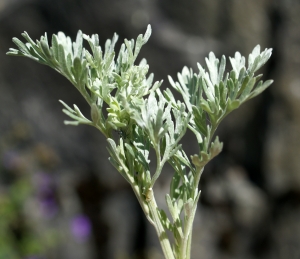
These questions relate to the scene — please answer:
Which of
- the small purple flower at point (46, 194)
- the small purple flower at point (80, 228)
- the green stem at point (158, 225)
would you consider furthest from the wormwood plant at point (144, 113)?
the small purple flower at point (80, 228)

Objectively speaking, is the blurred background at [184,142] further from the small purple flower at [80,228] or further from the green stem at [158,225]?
the green stem at [158,225]

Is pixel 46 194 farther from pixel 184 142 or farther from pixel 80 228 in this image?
pixel 184 142

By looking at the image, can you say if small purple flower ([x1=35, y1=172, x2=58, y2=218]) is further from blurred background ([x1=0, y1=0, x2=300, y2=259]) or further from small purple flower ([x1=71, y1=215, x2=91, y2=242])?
small purple flower ([x1=71, y1=215, x2=91, y2=242])

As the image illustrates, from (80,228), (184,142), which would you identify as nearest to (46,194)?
(80,228)

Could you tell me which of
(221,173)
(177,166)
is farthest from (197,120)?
(221,173)

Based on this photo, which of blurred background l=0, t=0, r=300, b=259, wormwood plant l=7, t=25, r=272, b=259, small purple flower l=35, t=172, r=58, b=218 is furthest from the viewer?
Result: blurred background l=0, t=0, r=300, b=259

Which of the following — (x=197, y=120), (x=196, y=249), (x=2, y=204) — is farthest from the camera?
(x=196, y=249)

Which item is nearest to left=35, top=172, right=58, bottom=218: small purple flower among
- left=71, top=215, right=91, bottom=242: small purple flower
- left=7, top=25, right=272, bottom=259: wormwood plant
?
left=71, top=215, right=91, bottom=242: small purple flower

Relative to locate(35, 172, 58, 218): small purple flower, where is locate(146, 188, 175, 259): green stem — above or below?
below

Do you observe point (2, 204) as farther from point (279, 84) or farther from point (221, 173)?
point (279, 84)
